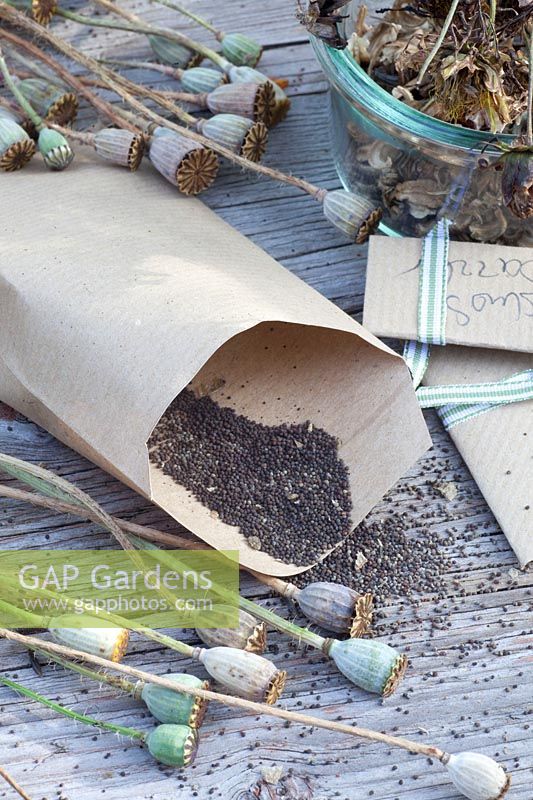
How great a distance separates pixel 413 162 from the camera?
1.20 m

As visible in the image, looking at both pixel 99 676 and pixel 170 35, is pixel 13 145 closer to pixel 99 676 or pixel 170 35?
pixel 170 35

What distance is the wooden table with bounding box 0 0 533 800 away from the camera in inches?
40.5

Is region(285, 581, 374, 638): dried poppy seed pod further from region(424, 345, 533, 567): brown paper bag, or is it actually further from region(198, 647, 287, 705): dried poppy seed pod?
region(424, 345, 533, 567): brown paper bag

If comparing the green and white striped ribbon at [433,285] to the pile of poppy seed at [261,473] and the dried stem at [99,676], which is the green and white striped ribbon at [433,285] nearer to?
the pile of poppy seed at [261,473]

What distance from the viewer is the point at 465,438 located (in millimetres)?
1229

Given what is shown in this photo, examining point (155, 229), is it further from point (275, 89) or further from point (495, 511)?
point (495, 511)

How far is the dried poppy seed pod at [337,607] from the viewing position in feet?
3.50

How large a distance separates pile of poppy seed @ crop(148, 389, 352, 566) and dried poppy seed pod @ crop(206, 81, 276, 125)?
43 centimetres

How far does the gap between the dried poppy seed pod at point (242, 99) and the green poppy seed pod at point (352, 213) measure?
0.63 ft

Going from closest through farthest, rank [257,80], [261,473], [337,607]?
[337,607] < [261,473] < [257,80]

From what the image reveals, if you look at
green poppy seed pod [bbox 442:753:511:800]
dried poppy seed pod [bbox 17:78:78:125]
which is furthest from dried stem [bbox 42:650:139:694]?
dried poppy seed pod [bbox 17:78:78:125]

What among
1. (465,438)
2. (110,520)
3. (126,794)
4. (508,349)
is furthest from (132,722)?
(508,349)

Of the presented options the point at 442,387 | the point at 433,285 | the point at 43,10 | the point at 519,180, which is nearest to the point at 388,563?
the point at 442,387

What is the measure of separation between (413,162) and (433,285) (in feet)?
0.50
